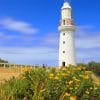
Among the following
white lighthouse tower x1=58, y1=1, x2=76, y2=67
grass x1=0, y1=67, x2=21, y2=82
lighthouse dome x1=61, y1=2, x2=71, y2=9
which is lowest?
grass x1=0, y1=67, x2=21, y2=82

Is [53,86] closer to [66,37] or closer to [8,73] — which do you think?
[8,73]

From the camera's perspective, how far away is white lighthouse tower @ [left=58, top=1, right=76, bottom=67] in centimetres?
4500

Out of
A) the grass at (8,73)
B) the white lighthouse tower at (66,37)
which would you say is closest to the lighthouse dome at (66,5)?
the white lighthouse tower at (66,37)

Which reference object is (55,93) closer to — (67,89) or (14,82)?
(67,89)

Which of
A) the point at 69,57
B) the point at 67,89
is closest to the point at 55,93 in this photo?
the point at 67,89

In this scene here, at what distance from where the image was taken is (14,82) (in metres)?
9.77

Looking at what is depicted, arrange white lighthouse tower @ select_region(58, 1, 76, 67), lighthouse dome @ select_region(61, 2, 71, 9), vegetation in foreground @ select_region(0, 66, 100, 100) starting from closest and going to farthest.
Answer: vegetation in foreground @ select_region(0, 66, 100, 100)
white lighthouse tower @ select_region(58, 1, 76, 67)
lighthouse dome @ select_region(61, 2, 71, 9)

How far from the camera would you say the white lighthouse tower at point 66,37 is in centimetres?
4500

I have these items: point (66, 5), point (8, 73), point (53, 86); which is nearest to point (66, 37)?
point (66, 5)

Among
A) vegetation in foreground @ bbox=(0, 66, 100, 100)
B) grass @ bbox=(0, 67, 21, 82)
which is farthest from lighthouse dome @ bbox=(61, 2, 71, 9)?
vegetation in foreground @ bbox=(0, 66, 100, 100)

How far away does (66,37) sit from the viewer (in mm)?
46500

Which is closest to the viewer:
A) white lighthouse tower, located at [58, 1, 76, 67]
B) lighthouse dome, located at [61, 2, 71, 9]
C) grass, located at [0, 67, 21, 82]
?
grass, located at [0, 67, 21, 82]

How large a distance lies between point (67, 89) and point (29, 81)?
1157mm

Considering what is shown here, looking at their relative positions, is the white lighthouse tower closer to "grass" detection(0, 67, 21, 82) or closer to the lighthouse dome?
the lighthouse dome
